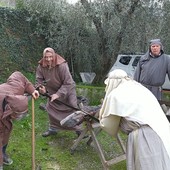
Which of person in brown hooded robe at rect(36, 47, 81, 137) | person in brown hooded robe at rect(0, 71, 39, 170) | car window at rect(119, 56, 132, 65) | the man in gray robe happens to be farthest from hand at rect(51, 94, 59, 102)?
car window at rect(119, 56, 132, 65)

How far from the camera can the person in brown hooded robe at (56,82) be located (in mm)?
5469

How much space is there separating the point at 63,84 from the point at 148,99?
7.99 ft

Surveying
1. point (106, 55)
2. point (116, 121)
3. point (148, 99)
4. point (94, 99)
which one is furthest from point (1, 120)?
point (106, 55)

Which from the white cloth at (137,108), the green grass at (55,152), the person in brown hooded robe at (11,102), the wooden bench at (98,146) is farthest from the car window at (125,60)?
the white cloth at (137,108)

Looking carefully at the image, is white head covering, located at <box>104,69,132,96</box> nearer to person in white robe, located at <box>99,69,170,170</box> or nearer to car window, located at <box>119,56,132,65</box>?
person in white robe, located at <box>99,69,170,170</box>

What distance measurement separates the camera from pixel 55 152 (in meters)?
5.37

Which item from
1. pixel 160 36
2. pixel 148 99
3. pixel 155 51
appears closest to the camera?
pixel 148 99

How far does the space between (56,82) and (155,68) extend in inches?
68.4

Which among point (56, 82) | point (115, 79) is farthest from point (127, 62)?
point (115, 79)

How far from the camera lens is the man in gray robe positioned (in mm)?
5543

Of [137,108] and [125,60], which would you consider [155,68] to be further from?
[125,60]

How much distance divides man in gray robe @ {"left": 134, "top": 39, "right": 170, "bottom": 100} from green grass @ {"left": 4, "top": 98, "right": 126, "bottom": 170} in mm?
1287

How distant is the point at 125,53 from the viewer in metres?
11.0

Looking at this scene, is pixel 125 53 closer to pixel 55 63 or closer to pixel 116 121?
pixel 55 63
